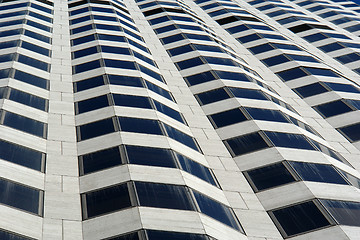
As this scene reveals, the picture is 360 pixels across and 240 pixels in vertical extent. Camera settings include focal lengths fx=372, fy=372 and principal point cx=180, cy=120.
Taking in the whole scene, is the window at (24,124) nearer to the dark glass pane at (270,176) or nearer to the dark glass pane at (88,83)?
the dark glass pane at (88,83)

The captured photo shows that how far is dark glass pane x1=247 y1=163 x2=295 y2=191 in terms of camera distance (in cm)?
2055

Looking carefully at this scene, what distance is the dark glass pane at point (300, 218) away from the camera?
57.8 ft

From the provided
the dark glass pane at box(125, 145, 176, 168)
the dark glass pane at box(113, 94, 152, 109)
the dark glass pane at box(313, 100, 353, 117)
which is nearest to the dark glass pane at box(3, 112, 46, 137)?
the dark glass pane at box(113, 94, 152, 109)

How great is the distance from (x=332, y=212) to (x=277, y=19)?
45624 millimetres

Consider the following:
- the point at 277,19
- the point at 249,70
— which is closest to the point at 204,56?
the point at 249,70

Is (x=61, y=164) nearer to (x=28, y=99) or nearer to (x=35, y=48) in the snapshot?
(x=28, y=99)

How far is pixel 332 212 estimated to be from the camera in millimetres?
18125

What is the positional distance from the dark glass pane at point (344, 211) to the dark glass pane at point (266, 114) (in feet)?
28.0

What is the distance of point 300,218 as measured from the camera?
18141mm

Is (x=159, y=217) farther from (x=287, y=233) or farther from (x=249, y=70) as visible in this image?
(x=249, y=70)

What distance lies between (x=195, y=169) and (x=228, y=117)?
7.01 meters

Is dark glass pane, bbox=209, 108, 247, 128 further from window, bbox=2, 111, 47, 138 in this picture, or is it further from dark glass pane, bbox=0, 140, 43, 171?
dark glass pane, bbox=0, 140, 43, 171

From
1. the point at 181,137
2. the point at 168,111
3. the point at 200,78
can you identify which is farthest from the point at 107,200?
the point at 200,78

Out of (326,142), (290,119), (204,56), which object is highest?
(204,56)
